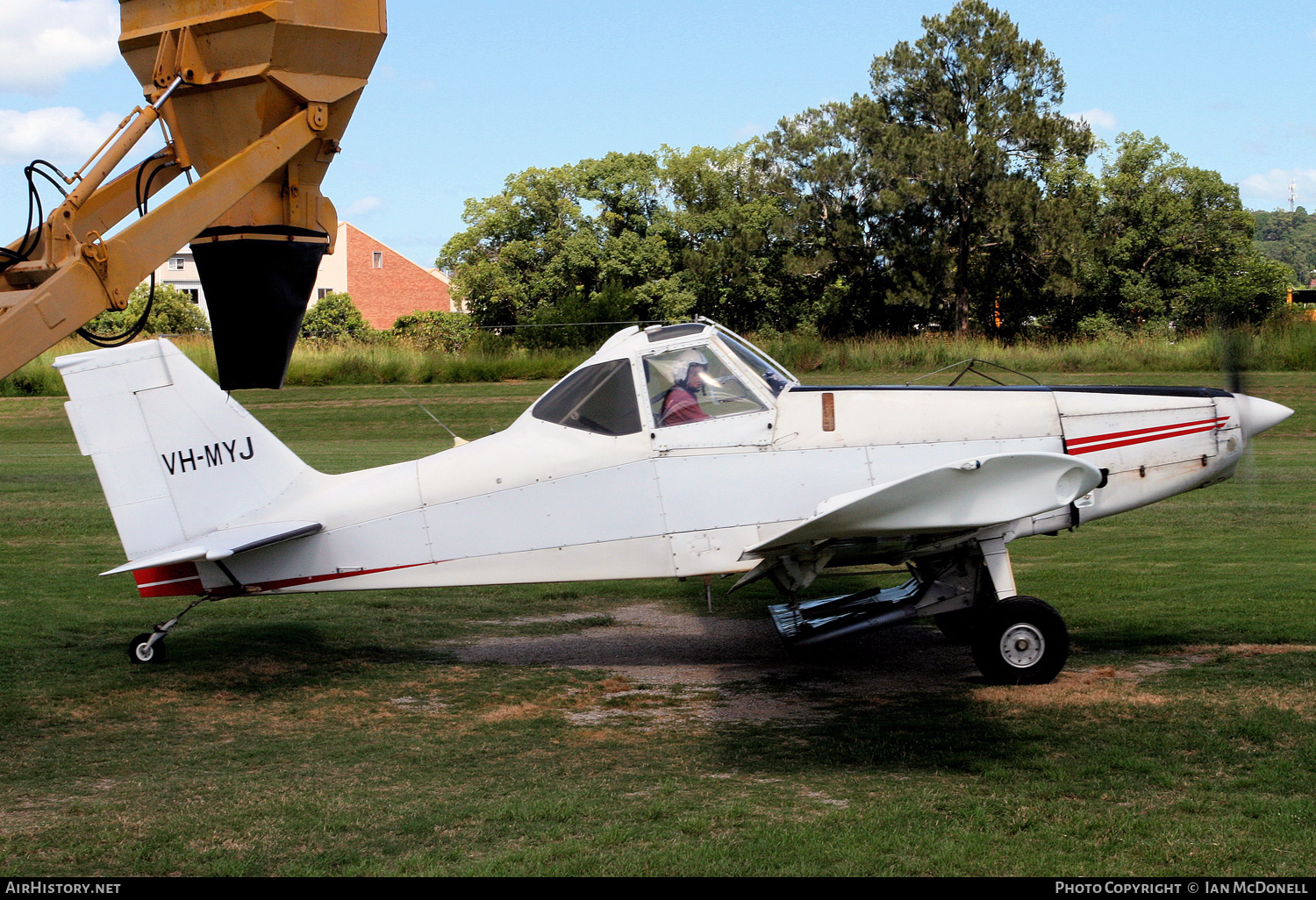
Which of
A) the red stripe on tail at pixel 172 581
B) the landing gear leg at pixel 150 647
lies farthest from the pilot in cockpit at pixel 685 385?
the landing gear leg at pixel 150 647

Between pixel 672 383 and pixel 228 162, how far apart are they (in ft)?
10.8

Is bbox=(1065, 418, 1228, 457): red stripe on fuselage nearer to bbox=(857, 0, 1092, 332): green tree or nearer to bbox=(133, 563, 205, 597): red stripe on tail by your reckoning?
bbox=(133, 563, 205, 597): red stripe on tail

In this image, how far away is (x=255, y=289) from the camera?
722 centimetres

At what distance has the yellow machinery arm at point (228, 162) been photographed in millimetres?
6320

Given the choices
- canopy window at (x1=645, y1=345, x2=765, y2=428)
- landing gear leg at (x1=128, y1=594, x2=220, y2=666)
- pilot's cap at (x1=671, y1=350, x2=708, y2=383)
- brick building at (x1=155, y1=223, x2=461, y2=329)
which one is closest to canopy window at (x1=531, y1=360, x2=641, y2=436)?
canopy window at (x1=645, y1=345, x2=765, y2=428)

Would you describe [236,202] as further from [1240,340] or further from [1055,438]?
[1240,340]

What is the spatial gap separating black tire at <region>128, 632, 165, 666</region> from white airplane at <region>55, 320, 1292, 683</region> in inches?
22.7

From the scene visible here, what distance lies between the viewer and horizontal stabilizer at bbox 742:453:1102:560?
21.1 feet

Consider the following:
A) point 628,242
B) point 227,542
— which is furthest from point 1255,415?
point 628,242

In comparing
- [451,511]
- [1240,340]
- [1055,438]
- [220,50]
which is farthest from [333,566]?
[1240,340]

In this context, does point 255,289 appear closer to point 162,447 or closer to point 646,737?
point 162,447

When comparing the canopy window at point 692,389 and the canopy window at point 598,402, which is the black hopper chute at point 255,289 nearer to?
the canopy window at point 598,402

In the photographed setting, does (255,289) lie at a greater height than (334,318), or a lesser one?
lesser
